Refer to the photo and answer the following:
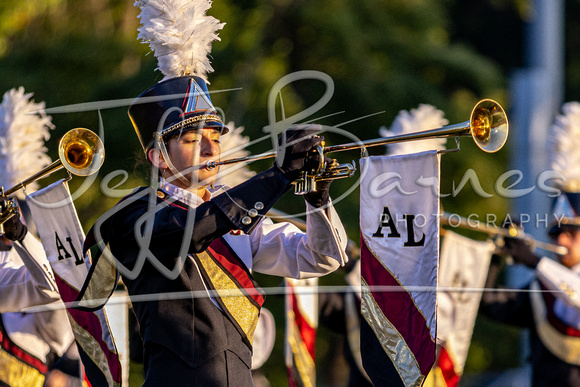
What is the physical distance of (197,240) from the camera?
10.8 ft

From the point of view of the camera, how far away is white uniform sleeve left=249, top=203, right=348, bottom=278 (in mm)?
3602

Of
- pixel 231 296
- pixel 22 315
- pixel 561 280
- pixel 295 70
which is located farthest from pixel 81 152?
pixel 295 70

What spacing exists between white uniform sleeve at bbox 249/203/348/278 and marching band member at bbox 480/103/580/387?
3.06 metres

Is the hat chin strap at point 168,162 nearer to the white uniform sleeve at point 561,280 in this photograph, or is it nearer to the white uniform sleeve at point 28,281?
the white uniform sleeve at point 28,281

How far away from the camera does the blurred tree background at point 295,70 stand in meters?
9.79

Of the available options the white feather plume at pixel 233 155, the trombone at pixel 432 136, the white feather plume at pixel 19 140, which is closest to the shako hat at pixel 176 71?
the trombone at pixel 432 136

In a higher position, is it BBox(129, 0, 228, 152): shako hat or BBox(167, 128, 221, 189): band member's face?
BBox(129, 0, 228, 152): shako hat

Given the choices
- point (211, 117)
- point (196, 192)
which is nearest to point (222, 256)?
point (196, 192)

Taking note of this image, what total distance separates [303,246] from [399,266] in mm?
393

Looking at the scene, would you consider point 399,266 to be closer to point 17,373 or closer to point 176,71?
point 176,71

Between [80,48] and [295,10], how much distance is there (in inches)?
117

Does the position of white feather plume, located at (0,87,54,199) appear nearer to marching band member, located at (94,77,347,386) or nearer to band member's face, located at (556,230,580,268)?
marching band member, located at (94,77,347,386)

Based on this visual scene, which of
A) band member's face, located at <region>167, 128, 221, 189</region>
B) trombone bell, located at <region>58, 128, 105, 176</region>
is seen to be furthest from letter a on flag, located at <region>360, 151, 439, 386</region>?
trombone bell, located at <region>58, 128, 105, 176</region>

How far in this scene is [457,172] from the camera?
12039 millimetres
